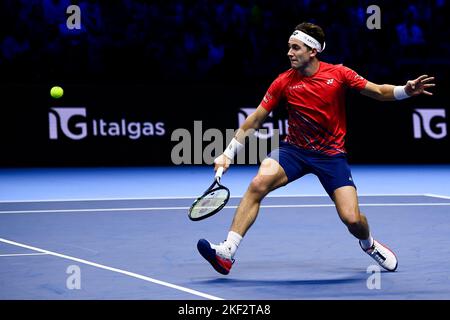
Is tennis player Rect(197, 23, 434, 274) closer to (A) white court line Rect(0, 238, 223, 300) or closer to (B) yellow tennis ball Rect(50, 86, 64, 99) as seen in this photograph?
(A) white court line Rect(0, 238, 223, 300)

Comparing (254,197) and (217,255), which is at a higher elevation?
(254,197)

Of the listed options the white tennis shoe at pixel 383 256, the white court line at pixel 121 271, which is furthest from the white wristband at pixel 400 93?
the white court line at pixel 121 271

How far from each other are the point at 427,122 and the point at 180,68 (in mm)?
4536

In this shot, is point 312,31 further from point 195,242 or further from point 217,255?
point 195,242

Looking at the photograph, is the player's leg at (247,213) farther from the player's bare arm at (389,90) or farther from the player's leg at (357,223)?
the player's bare arm at (389,90)

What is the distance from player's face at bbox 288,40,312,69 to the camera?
7.95 metres

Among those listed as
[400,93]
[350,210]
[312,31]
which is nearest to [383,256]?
[350,210]

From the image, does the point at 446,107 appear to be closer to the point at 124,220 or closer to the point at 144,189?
the point at 144,189

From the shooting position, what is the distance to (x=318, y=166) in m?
7.98

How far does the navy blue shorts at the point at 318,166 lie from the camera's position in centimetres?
794

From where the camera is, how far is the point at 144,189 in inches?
581

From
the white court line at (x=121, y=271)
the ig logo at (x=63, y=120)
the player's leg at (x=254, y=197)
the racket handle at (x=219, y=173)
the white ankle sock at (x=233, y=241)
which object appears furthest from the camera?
the ig logo at (x=63, y=120)

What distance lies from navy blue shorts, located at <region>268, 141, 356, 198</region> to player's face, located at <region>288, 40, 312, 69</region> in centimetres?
67

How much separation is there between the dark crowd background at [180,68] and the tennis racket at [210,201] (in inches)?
385
